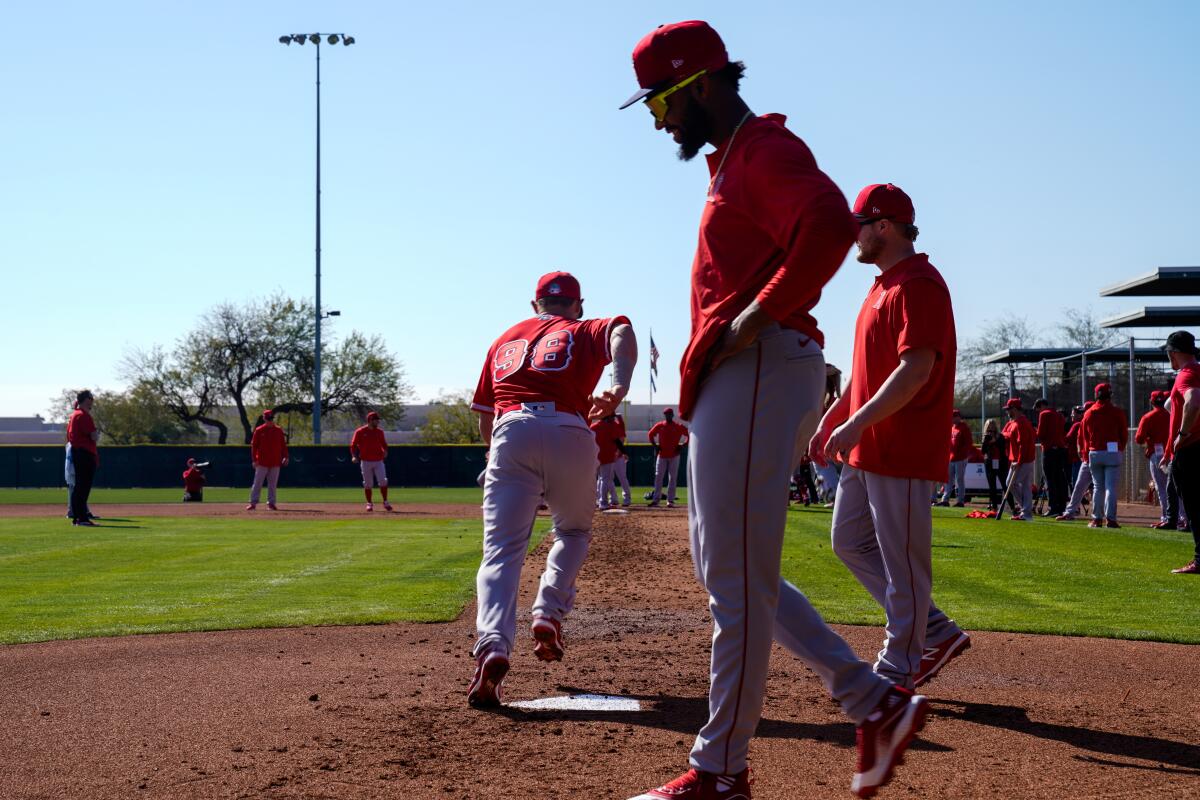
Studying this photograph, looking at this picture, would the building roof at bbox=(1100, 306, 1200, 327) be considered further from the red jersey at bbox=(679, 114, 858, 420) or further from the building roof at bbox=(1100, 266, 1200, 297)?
the red jersey at bbox=(679, 114, 858, 420)

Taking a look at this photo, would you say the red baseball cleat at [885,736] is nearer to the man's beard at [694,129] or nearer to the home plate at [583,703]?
the home plate at [583,703]

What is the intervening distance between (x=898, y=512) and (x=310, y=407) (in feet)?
218

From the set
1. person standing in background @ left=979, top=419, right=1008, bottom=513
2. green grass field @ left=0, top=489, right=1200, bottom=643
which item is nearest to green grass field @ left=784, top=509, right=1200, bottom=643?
green grass field @ left=0, top=489, right=1200, bottom=643

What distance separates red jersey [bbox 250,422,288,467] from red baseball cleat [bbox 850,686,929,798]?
2022cm

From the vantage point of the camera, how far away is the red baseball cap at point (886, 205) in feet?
15.1

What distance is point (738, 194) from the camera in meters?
3.14

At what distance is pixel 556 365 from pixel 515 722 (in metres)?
1.59

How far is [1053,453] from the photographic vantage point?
2059 cm

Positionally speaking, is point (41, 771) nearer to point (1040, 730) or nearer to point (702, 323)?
point (702, 323)

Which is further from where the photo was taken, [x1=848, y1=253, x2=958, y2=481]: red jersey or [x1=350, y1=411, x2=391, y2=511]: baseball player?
[x1=350, y1=411, x2=391, y2=511]: baseball player

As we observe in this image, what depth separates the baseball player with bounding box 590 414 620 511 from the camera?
66.5ft

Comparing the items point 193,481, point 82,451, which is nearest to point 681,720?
point 82,451

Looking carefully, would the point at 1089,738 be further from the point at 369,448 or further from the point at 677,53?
the point at 369,448

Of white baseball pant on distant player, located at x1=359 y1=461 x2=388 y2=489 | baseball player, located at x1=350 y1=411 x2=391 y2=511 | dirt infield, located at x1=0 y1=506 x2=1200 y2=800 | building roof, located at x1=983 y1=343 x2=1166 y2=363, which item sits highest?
building roof, located at x1=983 y1=343 x2=1166 y2=363
